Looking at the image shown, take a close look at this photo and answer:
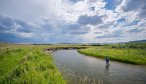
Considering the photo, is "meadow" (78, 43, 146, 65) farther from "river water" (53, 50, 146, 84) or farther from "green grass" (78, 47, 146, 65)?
"river water" (53, 50, 146, 84)

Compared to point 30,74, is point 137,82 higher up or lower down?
lower down

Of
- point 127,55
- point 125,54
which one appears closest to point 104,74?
point 127,55

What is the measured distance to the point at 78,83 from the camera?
62.4ft

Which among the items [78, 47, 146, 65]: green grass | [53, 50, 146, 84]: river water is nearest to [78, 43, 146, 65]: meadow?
[78, 47, 146, 65]: green grass

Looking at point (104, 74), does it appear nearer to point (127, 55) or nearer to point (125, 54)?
point (127, 55)

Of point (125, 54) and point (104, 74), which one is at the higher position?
point (125, 54)

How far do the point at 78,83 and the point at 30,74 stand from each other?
6616 mm

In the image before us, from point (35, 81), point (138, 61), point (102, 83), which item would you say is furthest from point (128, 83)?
point (138, 61)

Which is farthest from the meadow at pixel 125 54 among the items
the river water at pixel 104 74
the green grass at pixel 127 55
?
the river water at pixel 104 74

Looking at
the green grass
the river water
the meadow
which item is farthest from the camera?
the meadow

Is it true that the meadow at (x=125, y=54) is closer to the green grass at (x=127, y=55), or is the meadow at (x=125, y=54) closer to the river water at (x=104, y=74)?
the green grass at (x=127, y=55)

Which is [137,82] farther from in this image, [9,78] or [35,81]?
[9,78]

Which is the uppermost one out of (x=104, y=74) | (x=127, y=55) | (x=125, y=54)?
(x=125, y=54)

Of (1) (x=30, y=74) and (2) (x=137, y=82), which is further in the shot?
(2) (x=137, y=82)
